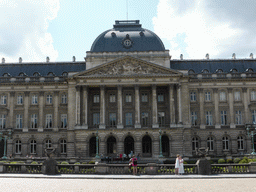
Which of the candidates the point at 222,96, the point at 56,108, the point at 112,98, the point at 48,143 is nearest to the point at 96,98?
the point at 112,98

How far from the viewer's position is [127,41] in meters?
69.1

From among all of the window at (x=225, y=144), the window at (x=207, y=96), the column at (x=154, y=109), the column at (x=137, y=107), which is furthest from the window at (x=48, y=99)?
the window at (x=225, y=144)

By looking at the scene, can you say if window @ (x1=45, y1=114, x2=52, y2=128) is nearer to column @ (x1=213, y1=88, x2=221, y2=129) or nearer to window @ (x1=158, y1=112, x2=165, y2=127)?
window @ (x1=158, y1=112, x2=165, y2=127)

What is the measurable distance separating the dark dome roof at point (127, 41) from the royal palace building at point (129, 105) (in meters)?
0.21

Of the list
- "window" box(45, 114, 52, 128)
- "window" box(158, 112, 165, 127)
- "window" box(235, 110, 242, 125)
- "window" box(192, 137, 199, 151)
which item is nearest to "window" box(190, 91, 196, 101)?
"window" box(158, 112, 165, 127)

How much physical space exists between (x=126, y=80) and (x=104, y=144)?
13048 millimetres

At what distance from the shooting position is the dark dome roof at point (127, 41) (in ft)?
225

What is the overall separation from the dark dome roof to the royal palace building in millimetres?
210

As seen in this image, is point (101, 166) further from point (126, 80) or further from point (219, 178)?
point (126, 80)

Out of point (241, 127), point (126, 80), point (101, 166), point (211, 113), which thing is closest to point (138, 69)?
point (126, 80)

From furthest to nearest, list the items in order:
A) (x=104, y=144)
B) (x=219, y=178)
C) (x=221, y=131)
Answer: (x=221, y=131) < (x=104, y=144) < (x=219, y=178)

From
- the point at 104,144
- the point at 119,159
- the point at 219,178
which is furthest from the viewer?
the point at 104,144

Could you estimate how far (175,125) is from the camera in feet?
206

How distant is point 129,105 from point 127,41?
44.0 ft
